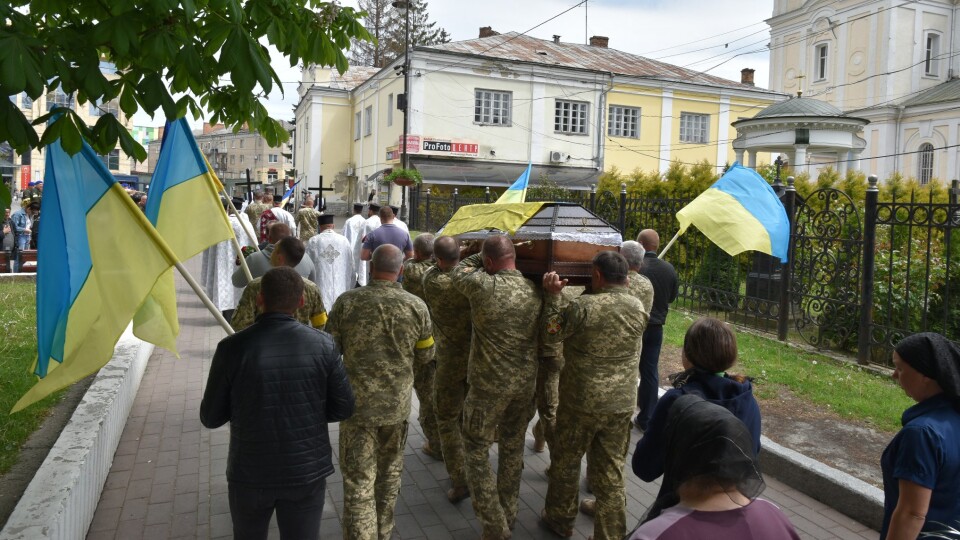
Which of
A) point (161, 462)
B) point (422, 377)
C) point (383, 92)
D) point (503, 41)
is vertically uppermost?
point (503, 41)

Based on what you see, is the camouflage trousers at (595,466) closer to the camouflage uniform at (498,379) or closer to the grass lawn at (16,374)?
the camouflage uniform at (498,379)

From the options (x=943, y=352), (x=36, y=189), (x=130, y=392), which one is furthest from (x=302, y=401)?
(x=36, y=189)

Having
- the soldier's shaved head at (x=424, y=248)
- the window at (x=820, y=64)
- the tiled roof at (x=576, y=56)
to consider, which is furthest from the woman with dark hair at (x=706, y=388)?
the window at (x=820, y=64)

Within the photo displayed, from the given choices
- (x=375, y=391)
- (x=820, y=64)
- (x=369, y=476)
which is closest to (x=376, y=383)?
(x=375, y=391)

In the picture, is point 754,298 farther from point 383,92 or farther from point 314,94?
point 314,94

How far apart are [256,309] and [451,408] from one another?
59.7 inches

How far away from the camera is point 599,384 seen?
4281mm

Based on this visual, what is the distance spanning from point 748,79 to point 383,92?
66.6 feet

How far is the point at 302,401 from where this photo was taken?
11.4 ft

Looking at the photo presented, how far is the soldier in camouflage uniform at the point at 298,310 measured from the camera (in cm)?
494

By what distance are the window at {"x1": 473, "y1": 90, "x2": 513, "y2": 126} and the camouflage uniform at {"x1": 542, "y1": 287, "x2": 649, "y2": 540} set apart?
26582mm

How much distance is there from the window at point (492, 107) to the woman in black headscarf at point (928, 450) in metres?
28.1

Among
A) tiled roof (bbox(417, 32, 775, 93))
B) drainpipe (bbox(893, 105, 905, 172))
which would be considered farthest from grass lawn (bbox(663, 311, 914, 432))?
drainpipe (bbox(893, 105, 905, 172))

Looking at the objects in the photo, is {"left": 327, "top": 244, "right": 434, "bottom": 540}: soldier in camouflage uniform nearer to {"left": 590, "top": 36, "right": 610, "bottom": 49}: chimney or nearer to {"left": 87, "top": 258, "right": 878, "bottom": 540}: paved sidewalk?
{"left": 87, "top": 258, "right": 878, "bottom": 540}: paved sidewalk
